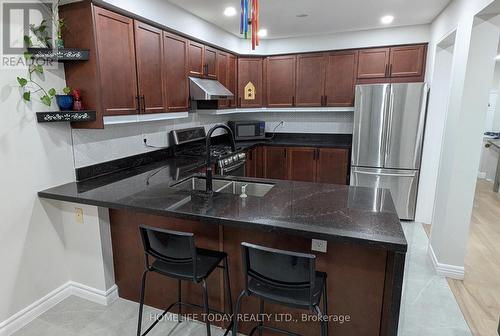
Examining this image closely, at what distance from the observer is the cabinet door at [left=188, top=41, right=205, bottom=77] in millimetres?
3264

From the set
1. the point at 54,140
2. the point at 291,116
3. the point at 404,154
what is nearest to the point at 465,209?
the point at 404,154

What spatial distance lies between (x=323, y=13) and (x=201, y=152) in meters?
2.15

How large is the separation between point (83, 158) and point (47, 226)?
1.94 ft

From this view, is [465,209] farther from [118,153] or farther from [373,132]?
[118,153]

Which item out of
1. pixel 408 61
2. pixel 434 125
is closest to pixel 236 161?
pixel 434 125

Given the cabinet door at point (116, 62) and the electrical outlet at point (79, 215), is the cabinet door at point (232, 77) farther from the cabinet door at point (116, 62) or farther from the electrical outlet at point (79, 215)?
the electrical outlet at point (79, 215)

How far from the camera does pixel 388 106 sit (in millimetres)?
3688

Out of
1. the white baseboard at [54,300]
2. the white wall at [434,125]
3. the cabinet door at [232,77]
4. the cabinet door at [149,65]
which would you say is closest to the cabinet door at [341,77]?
the white wall at [434,125]

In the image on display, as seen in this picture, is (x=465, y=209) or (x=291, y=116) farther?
(x=291, y=116)

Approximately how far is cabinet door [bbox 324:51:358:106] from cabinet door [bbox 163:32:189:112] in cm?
211

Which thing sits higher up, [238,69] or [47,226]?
[238,69]

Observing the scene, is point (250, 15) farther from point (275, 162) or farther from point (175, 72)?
point (275, 162)

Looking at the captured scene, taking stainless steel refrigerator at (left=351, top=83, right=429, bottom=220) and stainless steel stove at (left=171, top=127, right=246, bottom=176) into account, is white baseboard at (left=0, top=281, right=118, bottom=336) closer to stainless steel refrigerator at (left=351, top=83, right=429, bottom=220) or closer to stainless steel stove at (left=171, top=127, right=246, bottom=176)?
stainless steel stove at (left=171, top=127, right=246, bottom=176)

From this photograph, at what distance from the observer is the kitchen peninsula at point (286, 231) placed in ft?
4.84
